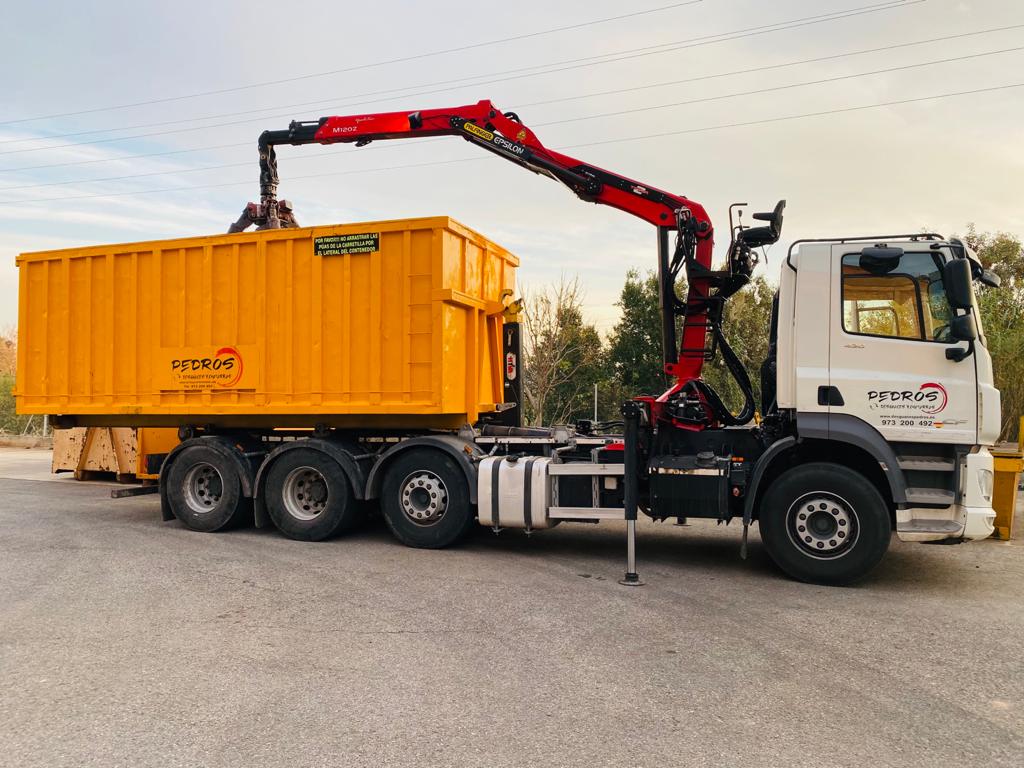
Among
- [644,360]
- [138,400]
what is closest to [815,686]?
[138,400]

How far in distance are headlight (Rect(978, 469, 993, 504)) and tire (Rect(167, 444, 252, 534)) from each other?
24.9 ft

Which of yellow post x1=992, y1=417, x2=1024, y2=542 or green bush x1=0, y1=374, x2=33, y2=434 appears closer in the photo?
yellow post x1=992, y1=417, x2=1024, y2=542

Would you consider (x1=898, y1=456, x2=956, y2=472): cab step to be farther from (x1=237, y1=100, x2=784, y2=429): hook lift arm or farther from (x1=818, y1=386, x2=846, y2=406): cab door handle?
(x1=237, y1=100, x2=784, y2=429): hook lift arm

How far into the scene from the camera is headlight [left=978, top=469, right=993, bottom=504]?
676 centimetres

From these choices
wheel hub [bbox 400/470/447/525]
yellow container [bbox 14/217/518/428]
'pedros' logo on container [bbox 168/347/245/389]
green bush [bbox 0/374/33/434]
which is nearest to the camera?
wheel hub [bbox 400/470/447/525]

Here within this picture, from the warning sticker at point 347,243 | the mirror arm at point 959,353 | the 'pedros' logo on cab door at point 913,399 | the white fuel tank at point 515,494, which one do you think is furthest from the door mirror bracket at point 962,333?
the warning sticker at point 347,243

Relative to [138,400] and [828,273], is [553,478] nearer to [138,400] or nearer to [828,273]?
[828,273]

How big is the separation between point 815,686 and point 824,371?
10.9 ft

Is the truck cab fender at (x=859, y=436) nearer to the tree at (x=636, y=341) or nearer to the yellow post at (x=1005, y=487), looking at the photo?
the yellow post at (x=1005, y=487)

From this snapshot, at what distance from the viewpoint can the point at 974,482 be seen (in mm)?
6742

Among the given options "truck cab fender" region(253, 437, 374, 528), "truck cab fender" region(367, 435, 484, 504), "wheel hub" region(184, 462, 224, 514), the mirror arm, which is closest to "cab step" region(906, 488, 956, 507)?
the mirror arm

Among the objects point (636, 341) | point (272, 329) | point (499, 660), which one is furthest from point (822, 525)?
point (636, 341)

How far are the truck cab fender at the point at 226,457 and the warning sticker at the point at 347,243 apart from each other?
2.53 metres

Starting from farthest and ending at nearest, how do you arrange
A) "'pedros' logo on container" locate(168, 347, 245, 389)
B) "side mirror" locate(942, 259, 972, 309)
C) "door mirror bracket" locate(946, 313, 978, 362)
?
1. "'pedros' logo on container" locate(168, 347, 245, 389)
2. "door mirror bracket" locate(946, 313, 978, 362)
3. "side mirror" locate(942, 259, 972, 309)
